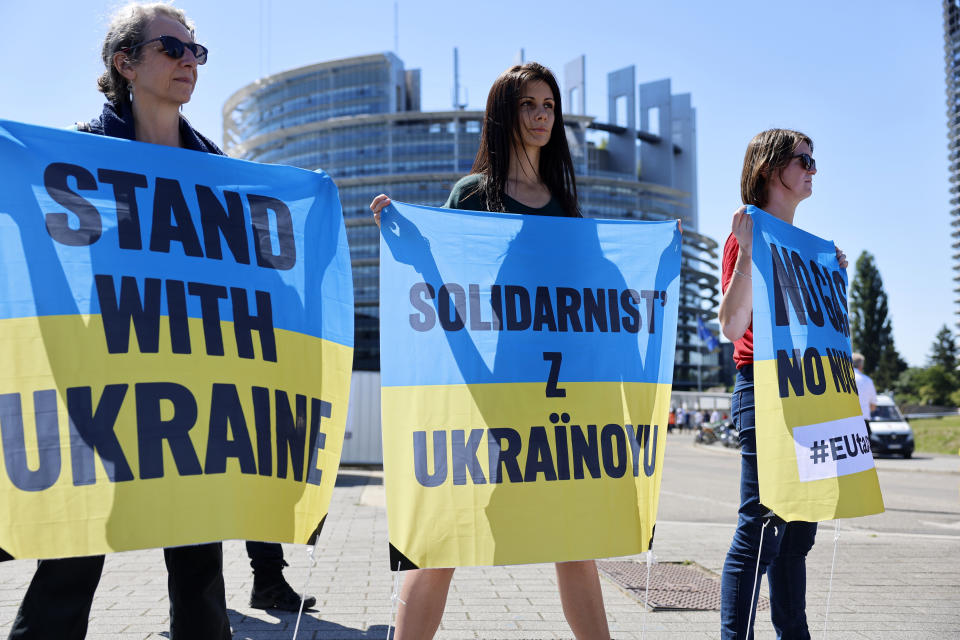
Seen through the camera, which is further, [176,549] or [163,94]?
[163,94]

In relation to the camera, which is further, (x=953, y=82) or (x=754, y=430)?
(x=953, y=82)

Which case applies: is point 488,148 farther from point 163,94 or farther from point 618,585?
point 618,585

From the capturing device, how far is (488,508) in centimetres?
265

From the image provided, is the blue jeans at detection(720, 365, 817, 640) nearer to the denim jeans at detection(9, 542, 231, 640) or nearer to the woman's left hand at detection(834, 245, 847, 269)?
the woman's left hand at detection(834, 245, 847, 269)

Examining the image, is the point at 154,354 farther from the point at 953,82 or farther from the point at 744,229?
the point at 953,82

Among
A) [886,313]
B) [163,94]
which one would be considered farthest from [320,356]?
[886,313]

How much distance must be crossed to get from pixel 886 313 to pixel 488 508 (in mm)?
114784

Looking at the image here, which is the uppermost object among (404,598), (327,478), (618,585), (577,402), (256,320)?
(256,320)

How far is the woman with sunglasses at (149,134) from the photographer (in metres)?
2.09

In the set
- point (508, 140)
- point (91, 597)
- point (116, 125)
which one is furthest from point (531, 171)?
point (91, 597)

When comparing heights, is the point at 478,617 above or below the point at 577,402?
below

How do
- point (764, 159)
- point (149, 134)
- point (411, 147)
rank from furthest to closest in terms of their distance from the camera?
1. point (411, 147)
2. point (764, 159)
3. point (149, 134)

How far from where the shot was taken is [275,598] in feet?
13.8

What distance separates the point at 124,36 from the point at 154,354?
1.01 meters
